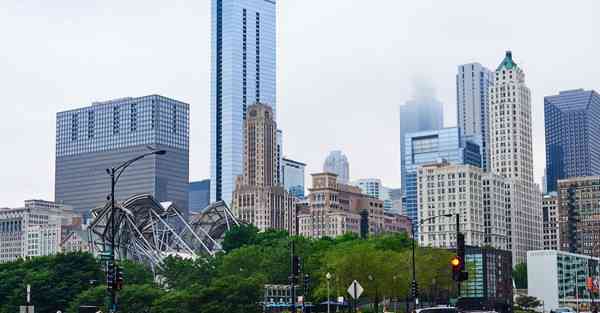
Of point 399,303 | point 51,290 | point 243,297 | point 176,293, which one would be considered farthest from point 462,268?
point 399,303

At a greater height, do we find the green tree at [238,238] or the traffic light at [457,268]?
the green tree at [238,238]

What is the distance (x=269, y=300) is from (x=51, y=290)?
33.7 m

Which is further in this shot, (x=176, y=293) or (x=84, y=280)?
(x=84, y=280)

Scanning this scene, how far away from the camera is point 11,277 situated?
445ft

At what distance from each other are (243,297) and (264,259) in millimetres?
42946

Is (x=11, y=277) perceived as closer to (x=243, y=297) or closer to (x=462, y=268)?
(x=243, y=297)

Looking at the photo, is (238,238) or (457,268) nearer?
(457,268)

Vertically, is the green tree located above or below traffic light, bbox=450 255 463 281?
above

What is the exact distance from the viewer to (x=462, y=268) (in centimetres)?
5953

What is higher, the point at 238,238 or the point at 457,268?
the point at 238,238

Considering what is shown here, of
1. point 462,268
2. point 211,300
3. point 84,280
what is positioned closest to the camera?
point 462,268

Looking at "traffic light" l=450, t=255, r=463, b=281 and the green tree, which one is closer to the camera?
"traffic light" l=450, t=255, r=463, b=281

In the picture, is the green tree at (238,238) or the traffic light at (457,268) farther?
the green tree at (238,238)

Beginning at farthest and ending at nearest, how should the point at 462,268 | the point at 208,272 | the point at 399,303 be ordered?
the point at 399,303 → the point at 208,272 → the point at 462,268
